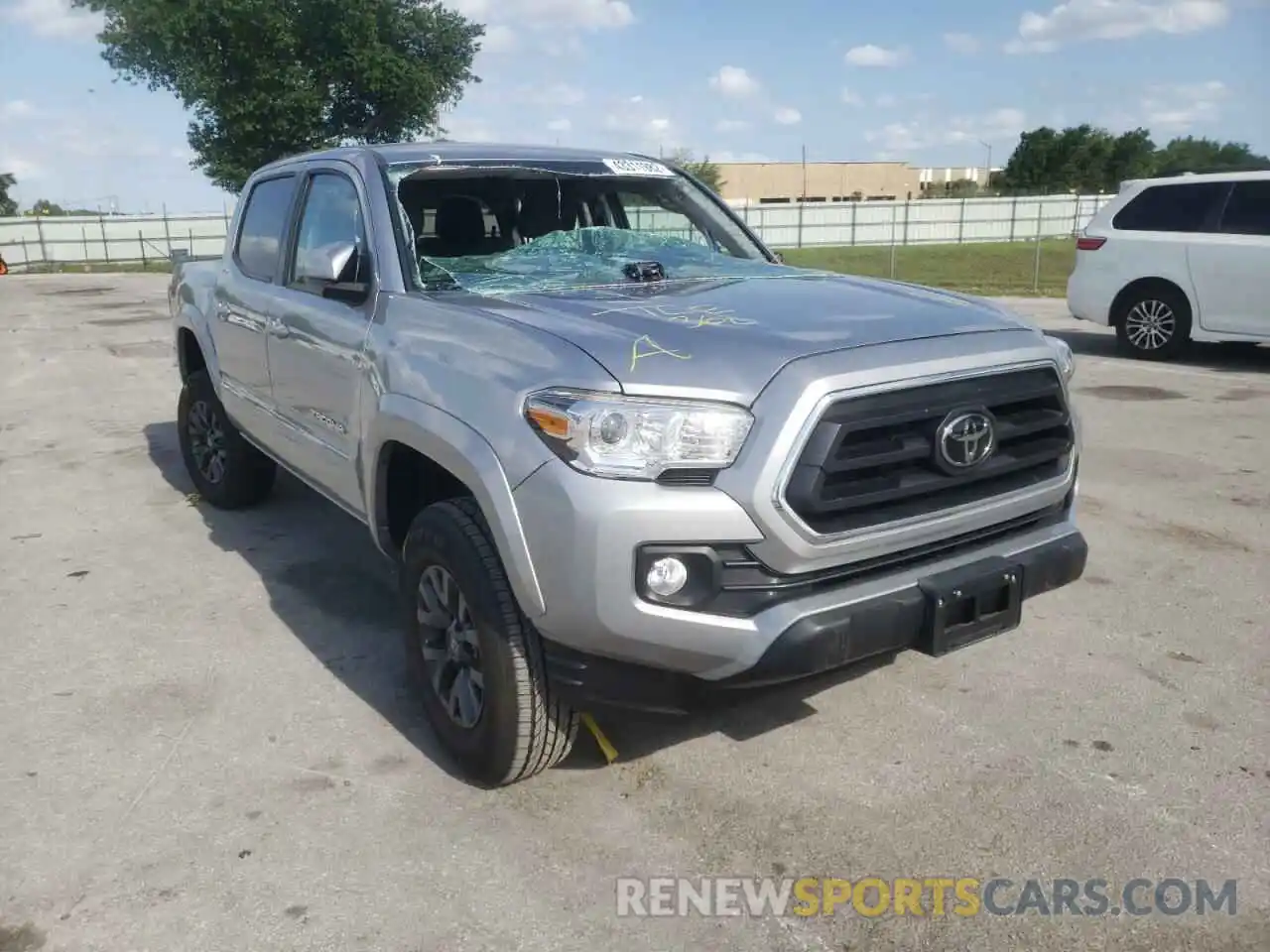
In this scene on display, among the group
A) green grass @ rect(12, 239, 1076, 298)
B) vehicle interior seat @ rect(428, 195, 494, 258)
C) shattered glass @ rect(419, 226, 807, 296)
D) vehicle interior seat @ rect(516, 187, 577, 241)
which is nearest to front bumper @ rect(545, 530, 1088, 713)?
shattered glass @ rect(419, 226, 807, 296)

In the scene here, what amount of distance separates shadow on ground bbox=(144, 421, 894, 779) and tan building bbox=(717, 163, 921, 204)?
79.7 m

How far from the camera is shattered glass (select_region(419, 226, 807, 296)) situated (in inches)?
146

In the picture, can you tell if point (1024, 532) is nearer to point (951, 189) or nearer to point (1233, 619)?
point (1233, 619)

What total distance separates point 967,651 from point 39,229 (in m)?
40.5

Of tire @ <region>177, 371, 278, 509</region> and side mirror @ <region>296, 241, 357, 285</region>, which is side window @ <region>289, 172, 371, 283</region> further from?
tire @ <region>177, 371, 278, 509</region>

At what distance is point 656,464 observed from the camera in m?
2.60

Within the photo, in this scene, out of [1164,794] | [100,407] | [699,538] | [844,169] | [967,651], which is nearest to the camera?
[699,538]

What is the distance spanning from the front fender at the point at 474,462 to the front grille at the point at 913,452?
0.68 metres

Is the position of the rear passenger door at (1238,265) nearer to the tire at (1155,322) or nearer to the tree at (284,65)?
the tire at (1155,322)

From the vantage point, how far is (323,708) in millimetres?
3723

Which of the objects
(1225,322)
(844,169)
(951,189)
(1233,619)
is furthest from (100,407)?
(844,169)

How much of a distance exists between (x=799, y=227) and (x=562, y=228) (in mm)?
37814

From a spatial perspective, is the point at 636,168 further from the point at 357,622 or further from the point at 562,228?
the point at 357,622

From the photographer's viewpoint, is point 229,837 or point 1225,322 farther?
point 1225,322
